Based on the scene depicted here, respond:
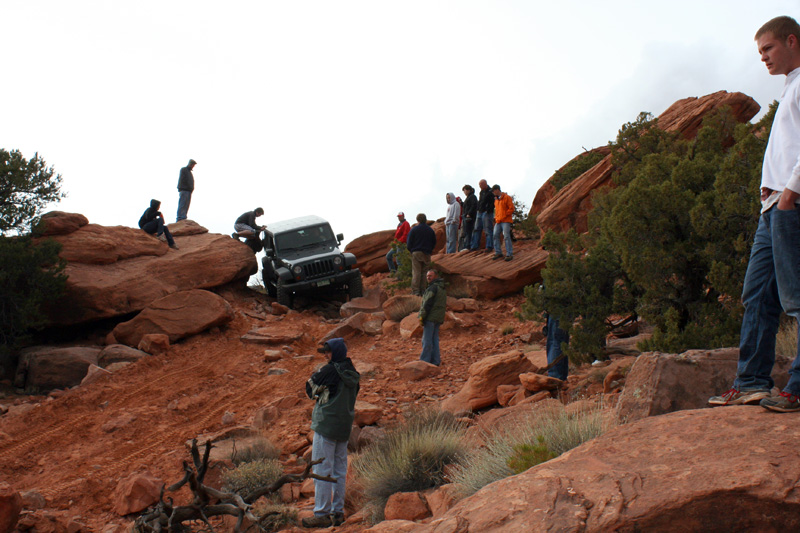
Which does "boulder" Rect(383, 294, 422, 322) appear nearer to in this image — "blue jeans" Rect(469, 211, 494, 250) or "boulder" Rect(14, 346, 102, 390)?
"blue jeans" Rect(469, 211, 494, 250)

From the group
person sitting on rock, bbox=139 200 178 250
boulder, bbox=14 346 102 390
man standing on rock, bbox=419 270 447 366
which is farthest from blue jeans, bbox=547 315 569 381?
person sitting on rock, bbox=139 200 178 250

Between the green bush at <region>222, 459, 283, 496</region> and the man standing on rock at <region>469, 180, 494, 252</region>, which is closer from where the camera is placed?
the green bush at <region>222, 459, 283, 496</region>

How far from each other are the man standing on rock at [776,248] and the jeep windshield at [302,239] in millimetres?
15073

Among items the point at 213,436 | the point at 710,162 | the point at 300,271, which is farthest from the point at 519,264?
the point at 213,436

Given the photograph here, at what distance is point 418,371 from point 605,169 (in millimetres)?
11472

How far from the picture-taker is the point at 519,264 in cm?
1628

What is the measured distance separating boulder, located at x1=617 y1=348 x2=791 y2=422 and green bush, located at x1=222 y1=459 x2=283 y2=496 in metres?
4.07

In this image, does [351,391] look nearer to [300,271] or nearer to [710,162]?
[710,162]

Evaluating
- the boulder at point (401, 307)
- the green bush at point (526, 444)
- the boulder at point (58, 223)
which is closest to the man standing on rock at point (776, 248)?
the green bush at point (526, 444)

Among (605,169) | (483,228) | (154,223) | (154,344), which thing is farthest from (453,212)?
(154,344)

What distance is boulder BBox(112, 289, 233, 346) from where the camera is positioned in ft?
46.5

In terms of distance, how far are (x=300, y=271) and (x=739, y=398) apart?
13940 mm

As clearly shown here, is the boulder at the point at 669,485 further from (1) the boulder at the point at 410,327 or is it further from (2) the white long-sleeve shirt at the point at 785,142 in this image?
(1) the boulder at the point at 410,327

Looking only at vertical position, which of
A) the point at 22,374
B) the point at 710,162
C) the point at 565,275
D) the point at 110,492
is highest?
the point at 710,162
